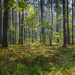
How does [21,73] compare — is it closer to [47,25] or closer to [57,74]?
[57,74]

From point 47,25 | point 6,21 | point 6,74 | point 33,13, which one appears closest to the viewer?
point 6,74

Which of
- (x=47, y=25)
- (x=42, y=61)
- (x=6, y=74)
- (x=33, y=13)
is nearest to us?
(x=6, y=74)

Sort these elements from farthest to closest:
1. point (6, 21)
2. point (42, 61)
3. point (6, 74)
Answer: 1. point (6, 21)
2. point (42, 61)
3. point (6, 74)

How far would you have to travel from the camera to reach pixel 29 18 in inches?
349

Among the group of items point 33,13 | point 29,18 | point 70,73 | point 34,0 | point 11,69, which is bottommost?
point 70,73

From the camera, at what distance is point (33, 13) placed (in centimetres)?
888

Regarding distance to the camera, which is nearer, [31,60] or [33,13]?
[31,60]

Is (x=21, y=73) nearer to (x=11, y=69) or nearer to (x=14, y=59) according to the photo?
(x=11, y=69)

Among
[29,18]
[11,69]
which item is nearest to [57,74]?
[11,69]

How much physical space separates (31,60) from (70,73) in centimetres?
225

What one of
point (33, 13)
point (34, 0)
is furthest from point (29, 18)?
point (34, 0)

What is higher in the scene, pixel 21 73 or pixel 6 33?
pixel 6 33

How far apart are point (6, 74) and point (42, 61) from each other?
2290mm

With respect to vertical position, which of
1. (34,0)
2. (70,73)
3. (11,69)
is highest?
(34,0)
